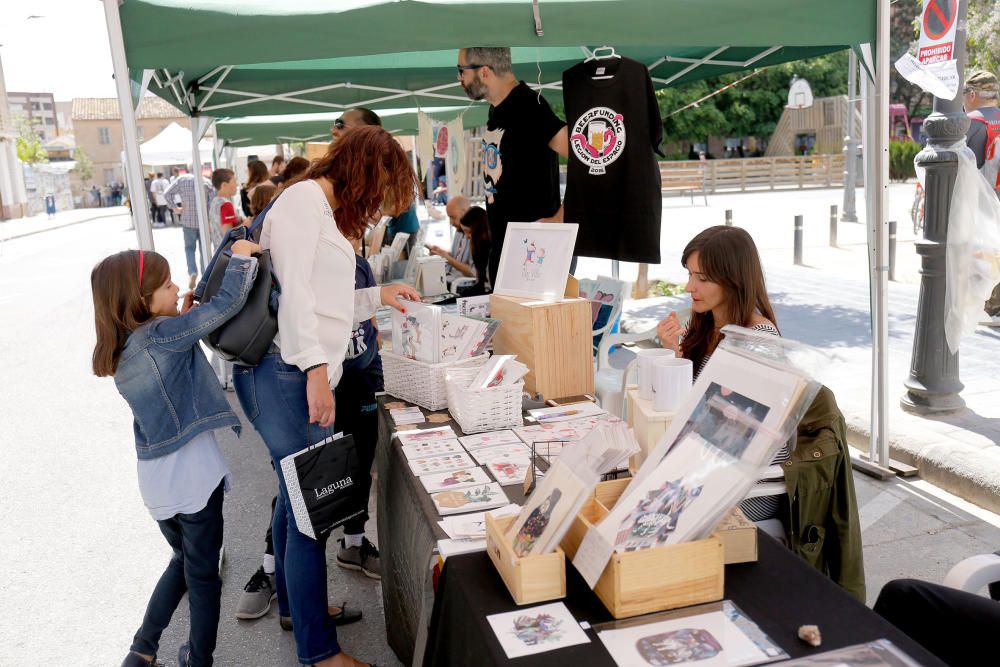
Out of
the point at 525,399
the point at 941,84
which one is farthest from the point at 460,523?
the point at 941,84

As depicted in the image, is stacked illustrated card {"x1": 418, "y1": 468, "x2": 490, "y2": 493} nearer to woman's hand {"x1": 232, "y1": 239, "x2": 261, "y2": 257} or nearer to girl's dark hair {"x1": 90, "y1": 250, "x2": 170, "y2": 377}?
woman's hand {"x1": 232, "y1": 239, "x2": 261, "y2": 257}

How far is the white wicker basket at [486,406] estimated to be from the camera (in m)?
2.52

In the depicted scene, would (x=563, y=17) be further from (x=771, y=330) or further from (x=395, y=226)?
(x=395, y=226)

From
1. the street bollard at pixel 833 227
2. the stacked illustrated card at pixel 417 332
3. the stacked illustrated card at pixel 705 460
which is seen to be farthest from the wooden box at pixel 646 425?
the street bollard at pixel 833 227

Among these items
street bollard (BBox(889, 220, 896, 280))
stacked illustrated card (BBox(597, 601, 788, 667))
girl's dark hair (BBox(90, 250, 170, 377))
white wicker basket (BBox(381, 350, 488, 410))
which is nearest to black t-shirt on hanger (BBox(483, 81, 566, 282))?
white wicker basket (BBox(381, 350, 488, 410))

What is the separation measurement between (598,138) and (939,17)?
1.87 metres

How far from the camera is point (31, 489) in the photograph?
181 inches

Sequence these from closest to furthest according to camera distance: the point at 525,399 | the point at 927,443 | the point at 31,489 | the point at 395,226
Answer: the point at 525,399, the point at 927,443, the point at 31,489, the point at 395,226

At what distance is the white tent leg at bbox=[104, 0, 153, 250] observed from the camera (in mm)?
3039

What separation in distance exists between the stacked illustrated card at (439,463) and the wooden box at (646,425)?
53cm

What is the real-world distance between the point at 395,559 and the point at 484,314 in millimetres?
1194

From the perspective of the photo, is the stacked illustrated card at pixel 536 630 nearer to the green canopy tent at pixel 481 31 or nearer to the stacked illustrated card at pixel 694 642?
the stacked illustrated card at pixel 694 642

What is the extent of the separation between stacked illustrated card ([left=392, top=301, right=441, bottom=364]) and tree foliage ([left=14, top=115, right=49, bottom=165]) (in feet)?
197

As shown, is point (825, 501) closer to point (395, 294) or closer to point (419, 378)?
point (419, 378)
